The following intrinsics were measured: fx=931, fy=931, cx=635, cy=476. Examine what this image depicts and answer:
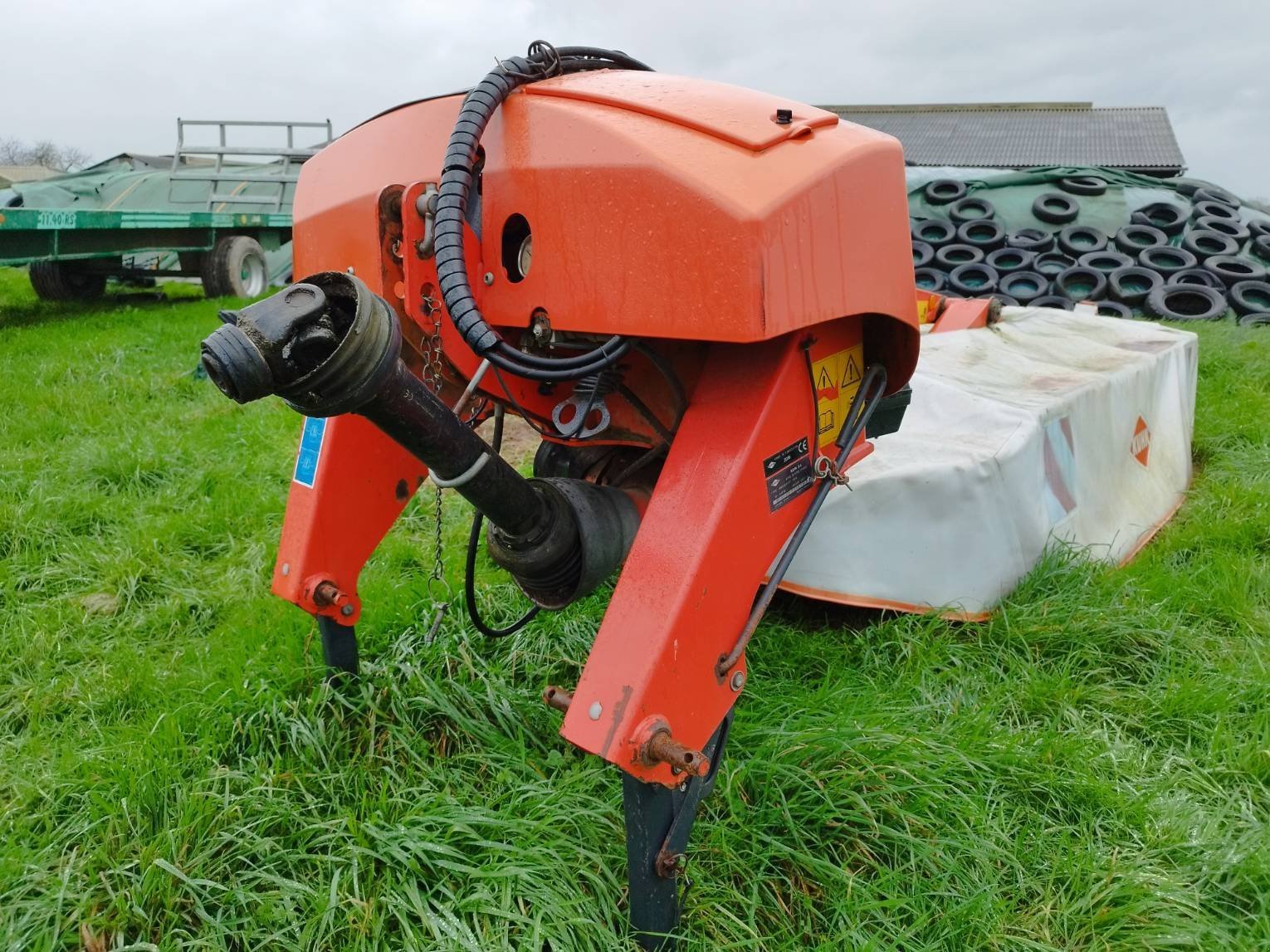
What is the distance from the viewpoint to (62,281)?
26.3ft

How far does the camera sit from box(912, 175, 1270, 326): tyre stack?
21.7 ft

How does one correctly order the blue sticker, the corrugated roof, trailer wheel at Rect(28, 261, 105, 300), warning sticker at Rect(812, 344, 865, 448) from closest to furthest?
warning sticker at Rect(812, 344, 865, 448) → the blue sticker → trailer wheel at Rect(28, 261, 105, 300) → the corrugated roof

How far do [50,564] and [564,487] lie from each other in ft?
7.32

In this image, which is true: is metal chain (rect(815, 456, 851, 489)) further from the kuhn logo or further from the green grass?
the kuhn logo

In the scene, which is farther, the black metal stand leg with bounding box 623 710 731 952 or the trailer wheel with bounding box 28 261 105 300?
the trailer wheel with bounding box 28 261 105 300

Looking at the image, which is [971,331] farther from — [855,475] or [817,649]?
[817,649]

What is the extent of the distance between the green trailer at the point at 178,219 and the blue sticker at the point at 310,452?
19.5ft

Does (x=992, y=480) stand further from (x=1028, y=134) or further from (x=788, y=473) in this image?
(x=1028, y=134)

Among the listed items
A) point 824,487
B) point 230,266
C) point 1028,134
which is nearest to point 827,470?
point 824,487

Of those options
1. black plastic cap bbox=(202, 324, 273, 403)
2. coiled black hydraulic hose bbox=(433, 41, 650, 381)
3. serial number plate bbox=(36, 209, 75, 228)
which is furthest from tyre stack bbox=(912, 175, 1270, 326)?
black plastic cap bbox=(202, 324, 273, 403)

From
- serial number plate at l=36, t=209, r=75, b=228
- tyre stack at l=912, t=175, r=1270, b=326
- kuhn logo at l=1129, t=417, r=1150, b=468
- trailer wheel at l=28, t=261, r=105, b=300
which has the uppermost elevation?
tyre stack at l=912, t=175, r=1270, b=326

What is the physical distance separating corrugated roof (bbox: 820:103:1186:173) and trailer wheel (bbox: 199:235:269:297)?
21.7 ft

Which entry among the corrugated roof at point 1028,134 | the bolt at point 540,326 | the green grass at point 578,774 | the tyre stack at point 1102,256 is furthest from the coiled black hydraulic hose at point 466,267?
the corrugated roof at point 1028,134

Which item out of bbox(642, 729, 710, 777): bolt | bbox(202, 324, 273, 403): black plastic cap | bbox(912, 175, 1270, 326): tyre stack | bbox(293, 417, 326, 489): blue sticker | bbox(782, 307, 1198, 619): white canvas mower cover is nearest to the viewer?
bbox(202, 324, 273, 403): black plastic cap
